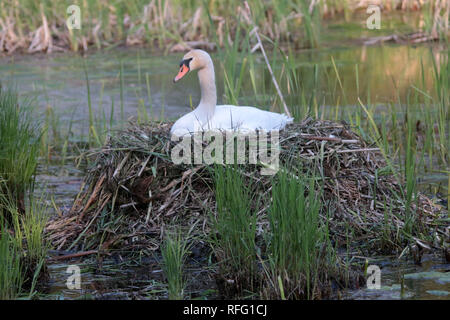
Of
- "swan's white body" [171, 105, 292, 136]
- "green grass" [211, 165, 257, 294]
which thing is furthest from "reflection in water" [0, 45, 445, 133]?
"green grass" [211, 165, 257, 294]

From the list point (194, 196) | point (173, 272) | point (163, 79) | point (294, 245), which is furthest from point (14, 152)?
point (163, 79)

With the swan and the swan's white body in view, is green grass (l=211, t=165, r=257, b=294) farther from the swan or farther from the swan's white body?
the swan's white body

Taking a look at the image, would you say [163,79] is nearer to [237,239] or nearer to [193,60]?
[193,60]

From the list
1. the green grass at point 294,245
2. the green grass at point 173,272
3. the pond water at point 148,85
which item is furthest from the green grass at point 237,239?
the pond water at point 148,85

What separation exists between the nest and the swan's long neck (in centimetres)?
39

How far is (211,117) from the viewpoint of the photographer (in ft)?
18.8

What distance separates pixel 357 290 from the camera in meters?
4.26

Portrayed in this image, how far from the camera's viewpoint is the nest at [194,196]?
504 cm

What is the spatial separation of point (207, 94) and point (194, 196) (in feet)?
3.46

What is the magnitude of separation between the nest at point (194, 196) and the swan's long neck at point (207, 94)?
393 millimetres

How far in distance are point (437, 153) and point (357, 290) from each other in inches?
126
